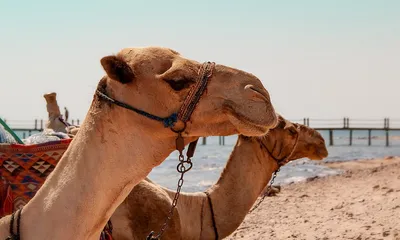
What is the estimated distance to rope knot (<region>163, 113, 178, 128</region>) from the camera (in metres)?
3.03

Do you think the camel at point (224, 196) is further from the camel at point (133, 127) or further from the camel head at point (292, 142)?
the camel at point (133, 127)

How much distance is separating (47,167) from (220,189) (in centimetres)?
284

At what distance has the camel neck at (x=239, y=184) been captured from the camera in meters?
6.59

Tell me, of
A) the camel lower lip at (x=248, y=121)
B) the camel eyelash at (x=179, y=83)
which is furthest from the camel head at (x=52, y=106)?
the camel lower lip at (x=248, y=121)

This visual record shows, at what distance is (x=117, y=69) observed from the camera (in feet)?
9.96

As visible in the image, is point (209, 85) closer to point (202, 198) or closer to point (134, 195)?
point (134, 195)

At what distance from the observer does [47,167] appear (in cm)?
427

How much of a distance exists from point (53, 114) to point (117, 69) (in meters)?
6.15

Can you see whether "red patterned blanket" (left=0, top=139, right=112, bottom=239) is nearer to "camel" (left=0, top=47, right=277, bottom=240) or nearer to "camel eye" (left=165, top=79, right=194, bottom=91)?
"camel" (left=0, top=47, right=277, bottom=240)

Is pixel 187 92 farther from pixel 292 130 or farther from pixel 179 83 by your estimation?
pixel 292 130

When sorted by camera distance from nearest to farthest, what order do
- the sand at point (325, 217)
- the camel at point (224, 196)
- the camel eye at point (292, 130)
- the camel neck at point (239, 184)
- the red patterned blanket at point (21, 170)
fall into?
1. the red patterned blanket at point (21, 170)
2. the camel at point (224, 196)
3. the camel neck at point (239, 184)
4. the camel eye at point (292, 130)
5. the sand at point (325, 217)

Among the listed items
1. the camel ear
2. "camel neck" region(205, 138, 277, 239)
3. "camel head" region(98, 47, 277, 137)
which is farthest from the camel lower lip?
"camel neck" region(205, 138, 277, 239)

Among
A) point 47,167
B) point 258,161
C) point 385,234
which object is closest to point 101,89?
point 47,167

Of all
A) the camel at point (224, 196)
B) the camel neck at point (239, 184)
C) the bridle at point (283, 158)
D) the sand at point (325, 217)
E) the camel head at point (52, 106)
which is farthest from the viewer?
the camel head at point (52, 106)
